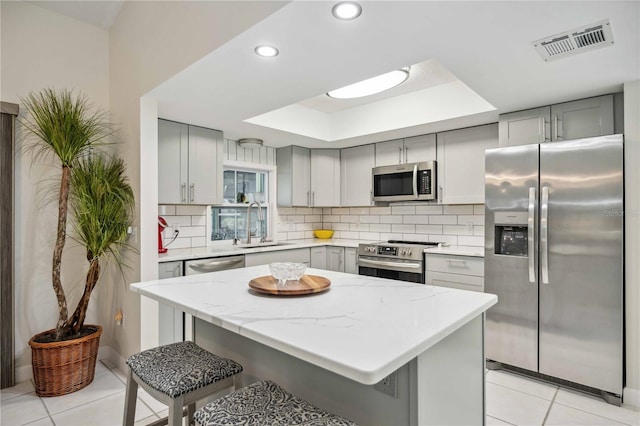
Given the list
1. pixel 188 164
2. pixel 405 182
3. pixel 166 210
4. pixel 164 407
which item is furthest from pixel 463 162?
pixel 164 407

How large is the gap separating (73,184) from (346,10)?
2.32m

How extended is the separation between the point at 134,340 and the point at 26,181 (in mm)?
1506

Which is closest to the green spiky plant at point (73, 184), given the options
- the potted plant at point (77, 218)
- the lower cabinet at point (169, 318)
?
the potted plant at point (77, 218)

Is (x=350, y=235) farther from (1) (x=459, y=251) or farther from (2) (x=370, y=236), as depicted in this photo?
(1) (x=459, y=251)

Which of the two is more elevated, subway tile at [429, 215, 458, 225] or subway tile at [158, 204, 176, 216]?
subway tile at [158, 204, 176, 216]

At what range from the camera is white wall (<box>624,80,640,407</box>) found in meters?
2.35

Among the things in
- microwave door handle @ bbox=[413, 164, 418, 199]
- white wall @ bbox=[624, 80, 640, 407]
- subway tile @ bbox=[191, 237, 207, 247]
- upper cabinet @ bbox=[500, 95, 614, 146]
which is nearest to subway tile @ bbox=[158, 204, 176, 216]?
subway tile @ bbox=[191, 237, 207, 247]

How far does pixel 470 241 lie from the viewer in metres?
3.91

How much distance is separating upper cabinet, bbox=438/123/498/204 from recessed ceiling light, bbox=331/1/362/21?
2.37 meters

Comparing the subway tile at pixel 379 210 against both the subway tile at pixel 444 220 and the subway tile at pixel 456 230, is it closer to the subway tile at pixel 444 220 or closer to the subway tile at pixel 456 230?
the subway tile at pixel 444 220

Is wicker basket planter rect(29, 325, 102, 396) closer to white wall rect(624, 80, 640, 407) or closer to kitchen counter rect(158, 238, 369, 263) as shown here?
kitchen counter rect(158, 238, 369, 263)

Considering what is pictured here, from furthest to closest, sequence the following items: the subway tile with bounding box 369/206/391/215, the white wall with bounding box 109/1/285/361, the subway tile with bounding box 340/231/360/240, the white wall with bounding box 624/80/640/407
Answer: the subway tile with bounding box 340/231/360/240 → the subway tile with bounding box 369/206/391/215 → the white wall with bounding box 624/80/640/407 → the white wall with bounding box 109/1/285/361

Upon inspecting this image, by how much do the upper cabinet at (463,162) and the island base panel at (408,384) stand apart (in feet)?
7.44

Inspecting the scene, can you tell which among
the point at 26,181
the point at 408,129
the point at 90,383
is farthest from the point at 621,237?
the point at 26,181
